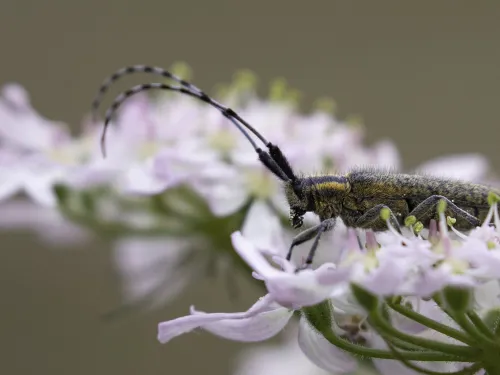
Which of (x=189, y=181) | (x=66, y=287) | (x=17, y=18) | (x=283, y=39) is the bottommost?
(x=66, y=287)

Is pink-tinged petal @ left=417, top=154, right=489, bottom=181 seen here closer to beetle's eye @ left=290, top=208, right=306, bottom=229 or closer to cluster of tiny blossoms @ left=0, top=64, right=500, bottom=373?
cluster of tiny blossoms @ left=0, top=64, right=500, bottom=373

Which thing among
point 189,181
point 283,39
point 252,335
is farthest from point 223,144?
point 283,39

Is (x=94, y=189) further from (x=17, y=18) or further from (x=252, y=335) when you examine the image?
(x=17, y=18)

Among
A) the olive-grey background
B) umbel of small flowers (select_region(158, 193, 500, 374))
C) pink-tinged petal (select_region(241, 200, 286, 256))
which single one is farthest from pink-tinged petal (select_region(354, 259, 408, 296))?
the olive-grey background

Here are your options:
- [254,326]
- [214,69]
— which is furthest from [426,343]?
[214,69]

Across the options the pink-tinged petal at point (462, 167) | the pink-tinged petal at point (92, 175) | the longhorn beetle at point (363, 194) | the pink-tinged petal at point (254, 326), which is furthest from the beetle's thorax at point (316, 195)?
the pink-tinged petal at point (462, 167)

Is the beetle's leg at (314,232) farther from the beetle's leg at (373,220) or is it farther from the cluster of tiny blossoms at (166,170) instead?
the cluster of tiny blossoms at (166,170)

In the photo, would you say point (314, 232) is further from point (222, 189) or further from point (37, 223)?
point (37, 223)
